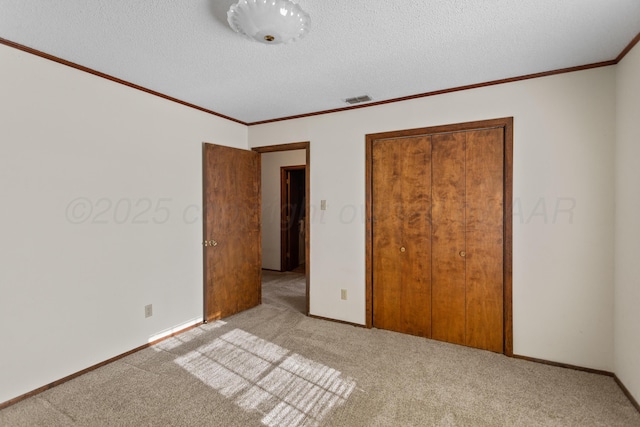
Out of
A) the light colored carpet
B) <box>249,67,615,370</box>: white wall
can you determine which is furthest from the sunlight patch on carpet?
<box>249,67,615,370</box>: white wall

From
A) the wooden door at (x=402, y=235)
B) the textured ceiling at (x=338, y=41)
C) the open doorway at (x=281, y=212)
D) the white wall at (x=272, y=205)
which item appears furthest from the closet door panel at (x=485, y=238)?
the white wall at (x=272, y=205)

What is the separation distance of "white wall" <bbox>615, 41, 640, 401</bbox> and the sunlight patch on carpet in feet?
6.30

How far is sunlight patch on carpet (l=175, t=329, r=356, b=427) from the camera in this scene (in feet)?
6.56

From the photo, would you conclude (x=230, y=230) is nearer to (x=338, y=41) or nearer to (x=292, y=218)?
(x=338, y=41)

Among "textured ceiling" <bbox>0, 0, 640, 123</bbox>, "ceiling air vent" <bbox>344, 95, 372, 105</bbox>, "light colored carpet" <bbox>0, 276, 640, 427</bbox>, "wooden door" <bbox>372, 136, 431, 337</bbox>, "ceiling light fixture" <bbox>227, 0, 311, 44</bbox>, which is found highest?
"ceiling air vent" <bbox>344, 95, 372, 105</bbox>

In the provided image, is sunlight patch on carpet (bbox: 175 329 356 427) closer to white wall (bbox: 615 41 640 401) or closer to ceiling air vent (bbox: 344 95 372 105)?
white wall (bbox: 615 41 640 401)

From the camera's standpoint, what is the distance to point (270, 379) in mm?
2348

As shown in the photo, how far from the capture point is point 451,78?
8.70ft

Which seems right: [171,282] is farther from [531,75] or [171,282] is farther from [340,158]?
[531,75]

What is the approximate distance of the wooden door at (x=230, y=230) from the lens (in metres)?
3.47

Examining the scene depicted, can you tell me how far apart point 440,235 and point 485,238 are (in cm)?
38

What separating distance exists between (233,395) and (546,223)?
2786 mm

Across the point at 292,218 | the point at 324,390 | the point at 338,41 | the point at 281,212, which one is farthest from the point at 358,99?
the point at 292,218

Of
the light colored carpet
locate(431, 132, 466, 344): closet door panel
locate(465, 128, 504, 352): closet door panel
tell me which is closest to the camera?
the light colored carpet
